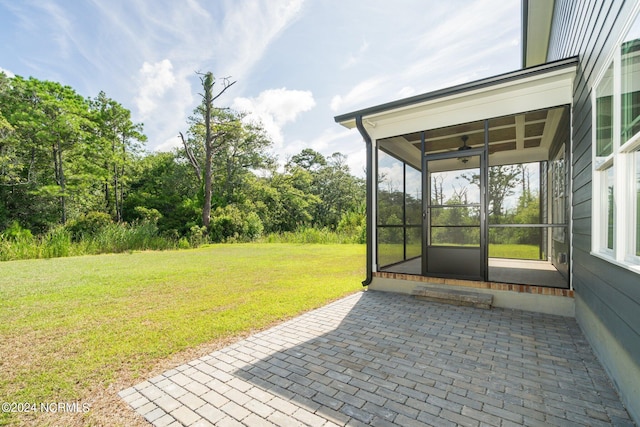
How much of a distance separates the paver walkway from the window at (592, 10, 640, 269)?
1.00 meters

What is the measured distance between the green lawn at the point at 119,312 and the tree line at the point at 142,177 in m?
7.66

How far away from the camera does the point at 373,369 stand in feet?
7.55

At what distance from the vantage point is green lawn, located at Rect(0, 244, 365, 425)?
7.22 ft

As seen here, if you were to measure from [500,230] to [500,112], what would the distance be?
299 cm

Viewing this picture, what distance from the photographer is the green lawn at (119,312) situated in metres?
2.20

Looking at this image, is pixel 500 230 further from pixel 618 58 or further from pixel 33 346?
pixel 33 346

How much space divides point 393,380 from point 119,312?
3.61 metres

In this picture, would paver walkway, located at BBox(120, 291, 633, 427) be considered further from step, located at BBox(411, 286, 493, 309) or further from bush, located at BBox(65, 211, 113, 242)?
bush, located at BBox(65, 211, 113, 242)

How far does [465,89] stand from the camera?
380 centimetres

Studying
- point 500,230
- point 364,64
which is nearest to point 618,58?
point 500,230

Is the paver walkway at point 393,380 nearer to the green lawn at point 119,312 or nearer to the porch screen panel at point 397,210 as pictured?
the green lawn at point 119,312

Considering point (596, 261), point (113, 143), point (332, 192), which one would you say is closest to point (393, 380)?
point (596, 261)

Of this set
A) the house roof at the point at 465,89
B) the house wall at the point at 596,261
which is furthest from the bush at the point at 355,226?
the house wall at the point at 596,261

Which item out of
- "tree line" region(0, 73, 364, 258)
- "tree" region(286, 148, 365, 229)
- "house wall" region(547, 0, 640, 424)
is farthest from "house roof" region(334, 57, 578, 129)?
"tree" region(286, 148, 365, 229)
